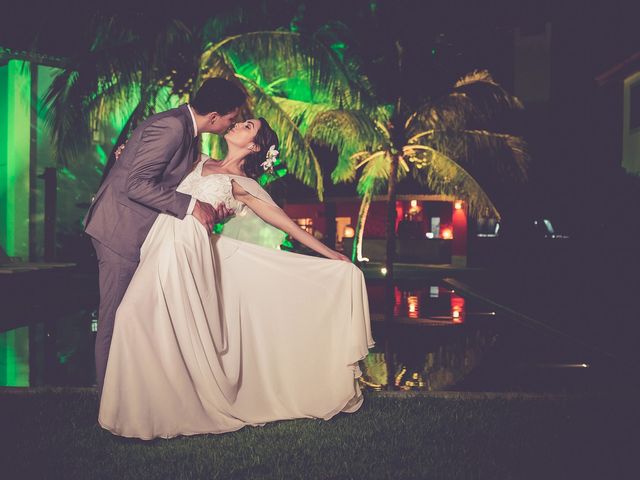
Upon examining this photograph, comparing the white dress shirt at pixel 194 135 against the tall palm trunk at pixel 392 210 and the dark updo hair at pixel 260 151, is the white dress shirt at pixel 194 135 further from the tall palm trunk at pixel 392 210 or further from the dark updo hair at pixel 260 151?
the tall palm trunk at pixel 392 210

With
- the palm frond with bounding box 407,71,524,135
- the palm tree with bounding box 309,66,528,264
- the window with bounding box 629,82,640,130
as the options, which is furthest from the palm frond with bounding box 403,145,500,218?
the window with bounding box 629,82,640,130

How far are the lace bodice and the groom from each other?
0.21 feet

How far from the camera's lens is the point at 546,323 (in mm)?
10328

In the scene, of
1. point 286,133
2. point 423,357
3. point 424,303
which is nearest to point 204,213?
point 423,357

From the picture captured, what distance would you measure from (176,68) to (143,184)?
30.7 feet

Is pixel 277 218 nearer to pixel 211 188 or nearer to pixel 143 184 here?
pixel 211 188

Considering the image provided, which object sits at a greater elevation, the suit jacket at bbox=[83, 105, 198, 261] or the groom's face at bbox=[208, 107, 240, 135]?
the groom's face at bbox=[208, 107, 240, 135]

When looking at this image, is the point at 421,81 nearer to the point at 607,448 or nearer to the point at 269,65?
the point at 269,65

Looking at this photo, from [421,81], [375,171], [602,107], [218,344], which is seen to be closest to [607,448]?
[218,344]

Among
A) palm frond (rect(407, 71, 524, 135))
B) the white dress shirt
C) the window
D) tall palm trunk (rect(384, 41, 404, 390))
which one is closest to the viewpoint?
the white dress shirt

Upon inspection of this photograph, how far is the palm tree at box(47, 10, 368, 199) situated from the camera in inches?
457

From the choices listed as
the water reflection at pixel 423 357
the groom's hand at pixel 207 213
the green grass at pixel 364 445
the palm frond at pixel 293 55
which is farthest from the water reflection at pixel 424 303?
the groom's hand at pixel 207 213

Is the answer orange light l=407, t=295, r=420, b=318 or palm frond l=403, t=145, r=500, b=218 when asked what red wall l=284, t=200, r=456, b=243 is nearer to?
palm frond l=403, t=145, r=500, b=218

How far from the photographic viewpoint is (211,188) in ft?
13.8
